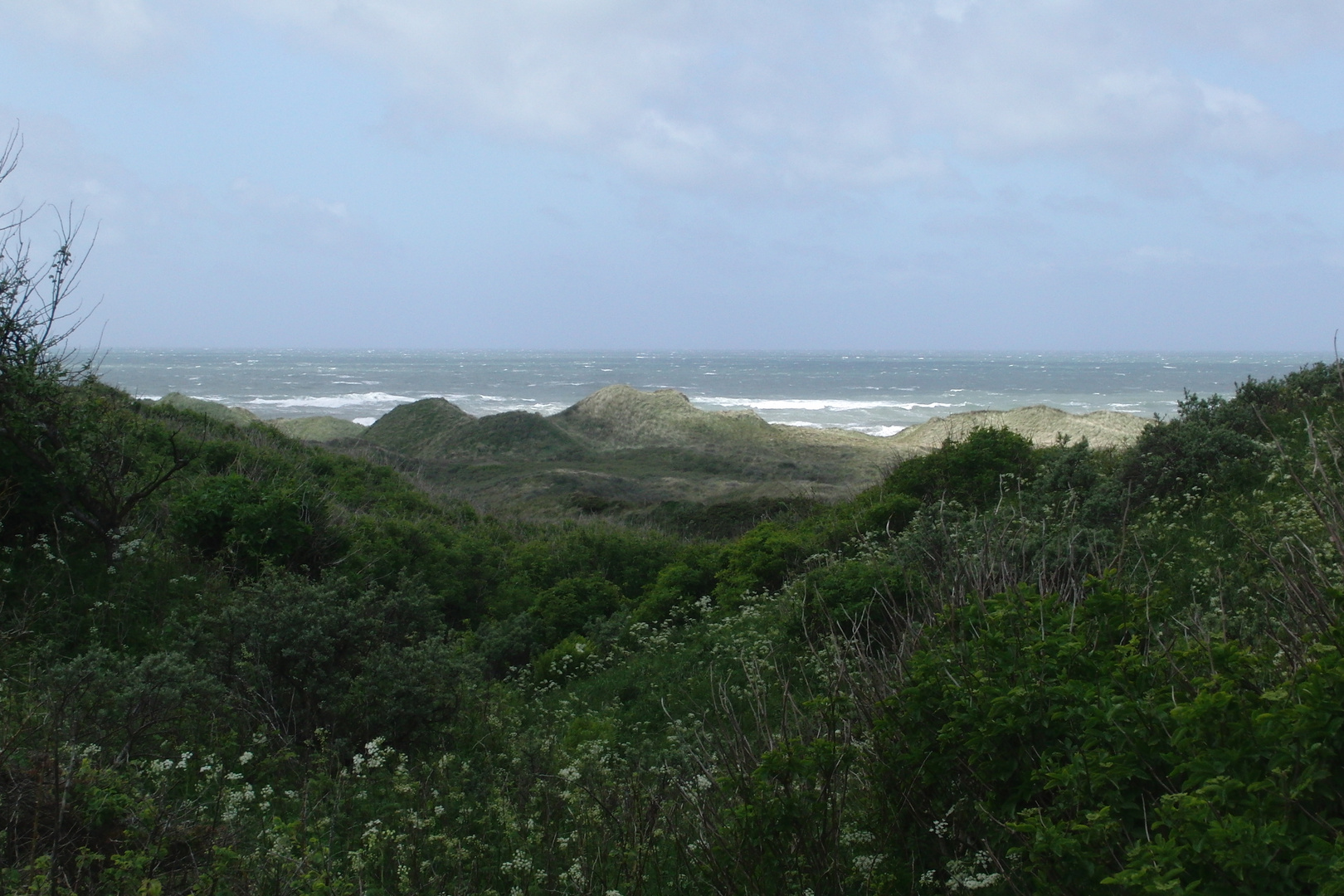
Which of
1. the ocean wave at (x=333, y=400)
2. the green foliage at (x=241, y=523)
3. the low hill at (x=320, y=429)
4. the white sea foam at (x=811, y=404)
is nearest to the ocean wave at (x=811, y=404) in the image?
the white sea foam at (x=811, y=404)

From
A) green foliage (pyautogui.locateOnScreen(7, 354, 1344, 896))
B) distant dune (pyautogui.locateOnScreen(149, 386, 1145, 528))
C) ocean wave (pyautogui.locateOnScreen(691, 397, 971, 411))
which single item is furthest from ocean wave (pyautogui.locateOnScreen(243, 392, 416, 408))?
green foliage (pyautogui.locateOnScreen(7, 354, 1344, 896))

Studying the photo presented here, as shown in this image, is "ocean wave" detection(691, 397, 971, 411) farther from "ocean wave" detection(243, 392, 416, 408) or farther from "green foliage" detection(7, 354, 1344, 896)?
"green foliage" detection(7, 354, 1344, 896)

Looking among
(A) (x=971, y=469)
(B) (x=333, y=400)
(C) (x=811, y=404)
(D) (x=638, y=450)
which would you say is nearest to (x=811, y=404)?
(C) (x=811, y=404)

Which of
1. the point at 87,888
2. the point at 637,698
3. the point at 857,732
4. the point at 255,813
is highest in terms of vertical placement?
the point at 857,732

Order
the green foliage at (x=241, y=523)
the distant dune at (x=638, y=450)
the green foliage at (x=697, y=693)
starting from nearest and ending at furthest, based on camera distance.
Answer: the green foliage at (x=697, y=693)
the green foliage at (x=241, y=523)
the distant dune at (x=638, y=450)

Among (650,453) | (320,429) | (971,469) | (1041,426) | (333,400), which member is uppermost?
(971,469)

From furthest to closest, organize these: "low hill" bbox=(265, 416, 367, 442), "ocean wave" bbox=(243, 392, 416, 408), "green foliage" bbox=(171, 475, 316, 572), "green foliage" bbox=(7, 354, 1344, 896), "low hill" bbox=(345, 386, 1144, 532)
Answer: "ocean wave" bbox=(243, 392, 416, 408)
"low hill" bbox=(265, 416, 367, 442)
"low hill" bbox=(345, 386, 1144, 532)
"green foliage" bbox=(171, 475, 316, 572)
"green foliage" bbox=(7, 354, 1344, 896)

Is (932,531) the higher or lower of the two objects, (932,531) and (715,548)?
the higher

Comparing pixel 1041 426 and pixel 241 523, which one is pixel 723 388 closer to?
pixel 1041 426

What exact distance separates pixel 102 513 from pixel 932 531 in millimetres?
8607

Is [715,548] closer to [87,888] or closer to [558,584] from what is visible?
[558,584]

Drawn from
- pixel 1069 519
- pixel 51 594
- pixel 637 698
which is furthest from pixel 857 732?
pixel 51 594

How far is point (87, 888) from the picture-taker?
2994 mm

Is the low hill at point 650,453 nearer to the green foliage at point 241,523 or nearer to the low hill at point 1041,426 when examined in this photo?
the low hill at point 1041,426
